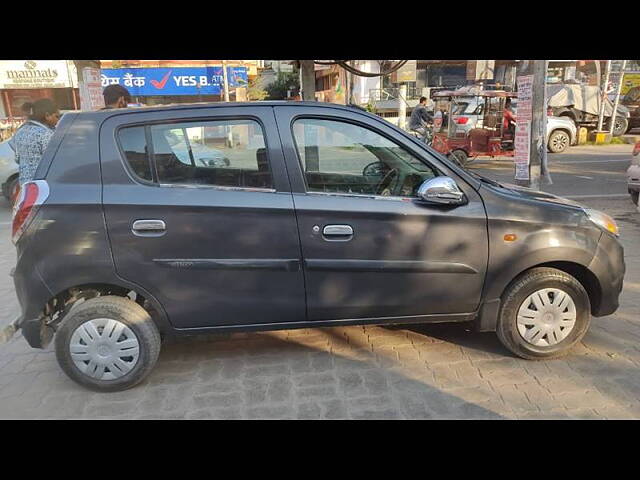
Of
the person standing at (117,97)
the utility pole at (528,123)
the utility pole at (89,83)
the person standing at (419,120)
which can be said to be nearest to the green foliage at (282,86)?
the person standing at (419,120)

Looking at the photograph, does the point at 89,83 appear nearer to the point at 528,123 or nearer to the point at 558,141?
the point at 528,123

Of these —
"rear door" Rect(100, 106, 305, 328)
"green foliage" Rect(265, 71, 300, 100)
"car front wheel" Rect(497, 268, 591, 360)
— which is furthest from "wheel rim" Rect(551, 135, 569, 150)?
"green foliage" Rect(265, 71, 300, 100)

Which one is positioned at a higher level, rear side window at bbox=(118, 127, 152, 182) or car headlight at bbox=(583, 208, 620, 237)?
rear side window at bbox=(118, 127, 152, 182)

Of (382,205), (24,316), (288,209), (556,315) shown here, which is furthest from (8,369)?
(556,315)

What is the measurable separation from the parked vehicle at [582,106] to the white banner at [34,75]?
Result: 2172cm

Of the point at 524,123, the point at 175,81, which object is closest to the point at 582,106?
the point at 524,123

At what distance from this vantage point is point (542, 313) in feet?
10.6

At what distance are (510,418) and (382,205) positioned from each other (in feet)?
4.85

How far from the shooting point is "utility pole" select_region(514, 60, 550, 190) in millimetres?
7527

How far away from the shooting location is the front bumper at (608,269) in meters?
3.18

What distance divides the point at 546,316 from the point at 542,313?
0.04m

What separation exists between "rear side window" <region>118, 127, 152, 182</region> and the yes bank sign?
2248cm

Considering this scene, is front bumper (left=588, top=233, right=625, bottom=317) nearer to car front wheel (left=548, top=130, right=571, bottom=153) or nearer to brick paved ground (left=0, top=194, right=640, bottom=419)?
brick paved ground (left=0, top=194, right=640, bottom=419)

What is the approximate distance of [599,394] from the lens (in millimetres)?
2908
